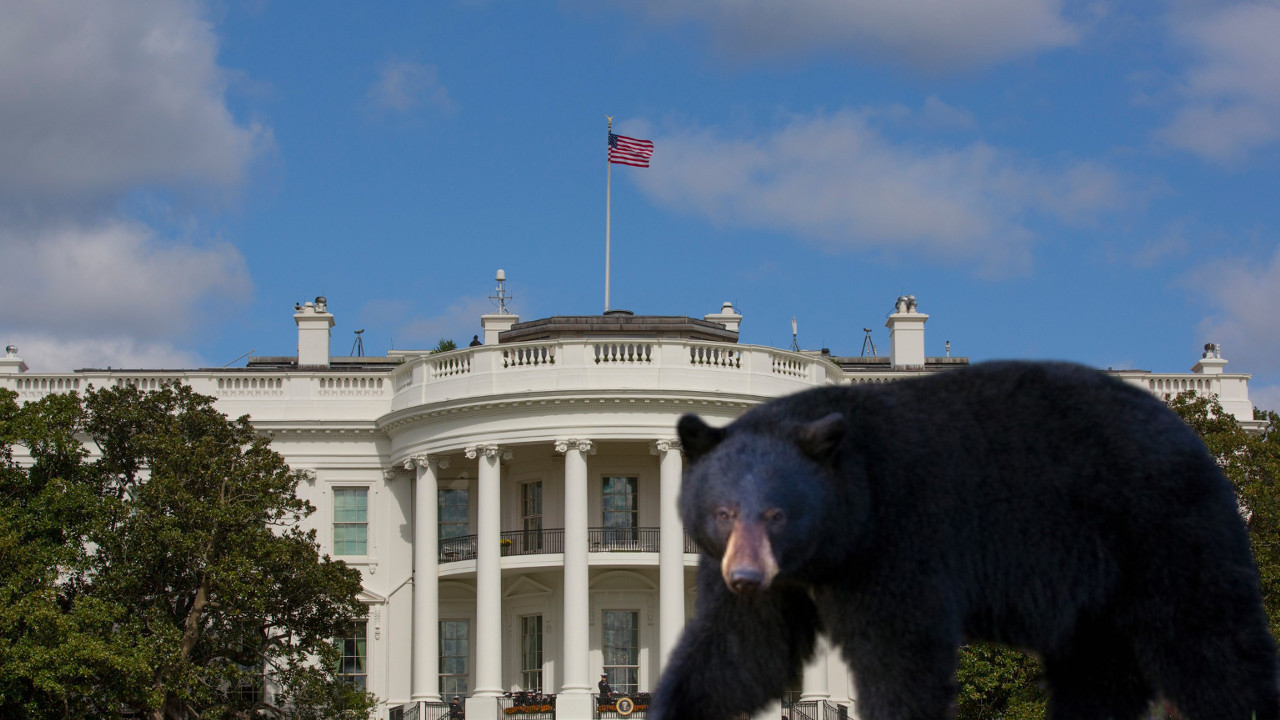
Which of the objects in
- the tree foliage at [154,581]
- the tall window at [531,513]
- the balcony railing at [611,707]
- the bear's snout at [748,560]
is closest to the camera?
the bear's snout at [748,560]

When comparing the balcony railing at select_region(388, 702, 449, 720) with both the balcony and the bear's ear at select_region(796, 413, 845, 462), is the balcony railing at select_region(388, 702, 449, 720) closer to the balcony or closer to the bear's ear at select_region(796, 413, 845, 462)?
the balcony

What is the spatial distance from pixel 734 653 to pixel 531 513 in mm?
34058

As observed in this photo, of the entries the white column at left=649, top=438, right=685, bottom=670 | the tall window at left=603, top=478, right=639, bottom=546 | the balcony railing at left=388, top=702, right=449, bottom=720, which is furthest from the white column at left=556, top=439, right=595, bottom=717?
the balcony railing at left=388, top=702, right=449, bottom=720

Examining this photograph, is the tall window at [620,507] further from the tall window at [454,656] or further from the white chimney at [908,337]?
the white chimney at [908,337]

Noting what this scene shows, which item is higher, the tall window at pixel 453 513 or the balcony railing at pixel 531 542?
the tall window at pixel 453 513

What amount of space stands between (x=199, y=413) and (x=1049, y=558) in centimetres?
2607

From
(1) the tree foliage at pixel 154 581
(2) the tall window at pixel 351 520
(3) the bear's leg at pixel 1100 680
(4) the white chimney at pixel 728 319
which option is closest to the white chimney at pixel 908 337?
(4) the white chimney at pixel 728 319

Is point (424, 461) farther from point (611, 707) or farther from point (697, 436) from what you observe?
point (697, 436)

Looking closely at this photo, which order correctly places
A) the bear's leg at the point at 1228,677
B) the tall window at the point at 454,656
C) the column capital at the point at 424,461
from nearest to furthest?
the bear's leg at the point at 1228,677
the column capital at the point at 424,461
the tall window at the point at 454,656

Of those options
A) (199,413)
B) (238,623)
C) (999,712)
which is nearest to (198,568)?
(238,623)

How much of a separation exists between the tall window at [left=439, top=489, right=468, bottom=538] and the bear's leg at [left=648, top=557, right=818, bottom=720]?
115 feet

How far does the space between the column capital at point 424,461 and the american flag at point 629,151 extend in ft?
29.3

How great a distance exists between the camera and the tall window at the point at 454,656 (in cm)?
3819

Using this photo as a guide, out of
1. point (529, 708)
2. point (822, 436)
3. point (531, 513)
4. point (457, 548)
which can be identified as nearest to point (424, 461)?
point (457, 548)
